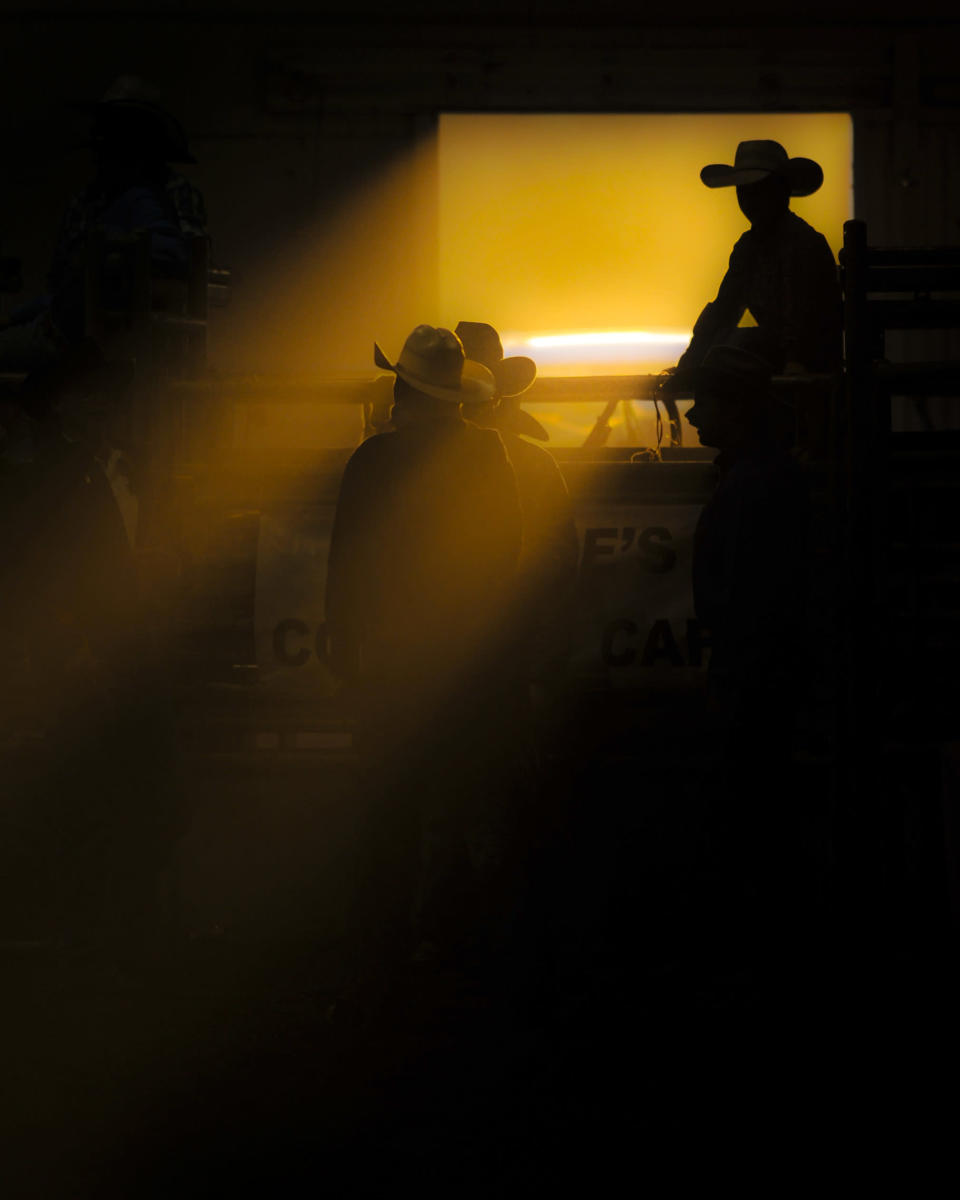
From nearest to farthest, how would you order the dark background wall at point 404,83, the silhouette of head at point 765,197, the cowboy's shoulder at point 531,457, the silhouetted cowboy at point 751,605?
the silhouetted cowboy at point 751,605 → the cowboy's shoulder at point 531,457 → the silhouette of head at point 765,197 → the dark background wall at point 404,83

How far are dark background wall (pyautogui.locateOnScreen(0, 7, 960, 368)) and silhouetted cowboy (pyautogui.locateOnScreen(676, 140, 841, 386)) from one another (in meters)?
4.27

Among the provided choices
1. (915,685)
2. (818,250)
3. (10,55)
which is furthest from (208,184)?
(915,685)

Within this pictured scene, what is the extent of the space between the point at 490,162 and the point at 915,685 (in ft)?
19.5

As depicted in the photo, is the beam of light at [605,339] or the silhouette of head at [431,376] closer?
the silhouette of head at [431,376]

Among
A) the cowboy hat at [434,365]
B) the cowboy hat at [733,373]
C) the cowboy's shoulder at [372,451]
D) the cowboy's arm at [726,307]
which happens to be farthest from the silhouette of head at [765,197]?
the cowboy's shoulder at [372,451]

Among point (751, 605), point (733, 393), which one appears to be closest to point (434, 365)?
point (733, 393)

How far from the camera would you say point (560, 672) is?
586 cm

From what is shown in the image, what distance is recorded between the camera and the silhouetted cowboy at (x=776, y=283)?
20.5 ft

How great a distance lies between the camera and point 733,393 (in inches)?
223

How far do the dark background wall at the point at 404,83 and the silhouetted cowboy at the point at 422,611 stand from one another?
557cm

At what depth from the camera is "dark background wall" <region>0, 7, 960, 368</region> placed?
1072cm

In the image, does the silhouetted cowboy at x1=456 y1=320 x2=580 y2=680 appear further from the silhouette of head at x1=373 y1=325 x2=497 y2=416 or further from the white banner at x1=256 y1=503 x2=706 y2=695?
the silhouette of head at x1=373 y1=325 x2=497 y2=416

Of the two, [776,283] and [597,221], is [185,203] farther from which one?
[597,221]

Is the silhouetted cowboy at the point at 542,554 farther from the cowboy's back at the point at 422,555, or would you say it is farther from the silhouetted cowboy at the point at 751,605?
the silhouetted cowboy at the point at 751,605
